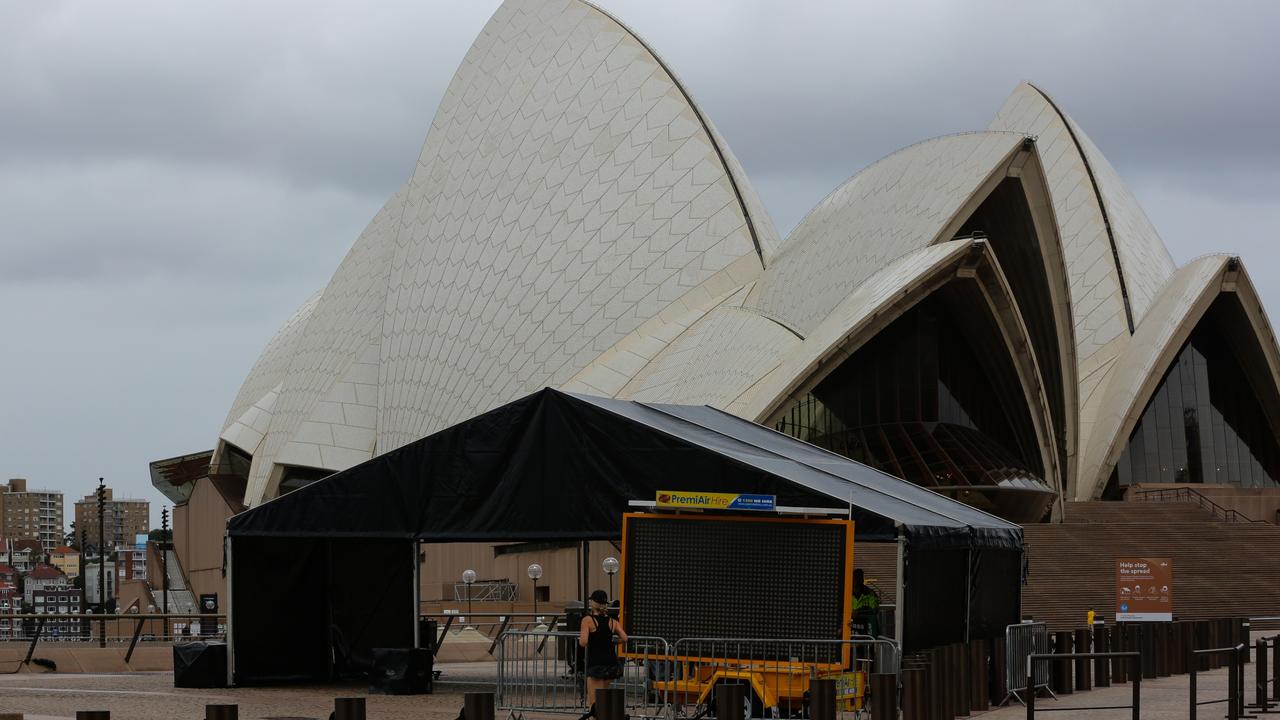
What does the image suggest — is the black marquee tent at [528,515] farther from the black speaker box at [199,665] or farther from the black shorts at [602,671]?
the black shorts at [602,671]

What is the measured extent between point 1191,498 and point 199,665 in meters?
31.3

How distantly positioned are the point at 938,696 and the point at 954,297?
28.5 metres

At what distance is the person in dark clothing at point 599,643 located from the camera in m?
11.3

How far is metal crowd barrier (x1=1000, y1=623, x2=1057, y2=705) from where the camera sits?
1524cm

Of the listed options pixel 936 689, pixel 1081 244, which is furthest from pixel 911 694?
pixel 1081 244

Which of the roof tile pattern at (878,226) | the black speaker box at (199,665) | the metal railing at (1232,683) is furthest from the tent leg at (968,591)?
the roof tile pattern at (878,226)

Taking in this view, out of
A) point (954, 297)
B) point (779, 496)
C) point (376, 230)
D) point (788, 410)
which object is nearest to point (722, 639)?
point (779, 496)

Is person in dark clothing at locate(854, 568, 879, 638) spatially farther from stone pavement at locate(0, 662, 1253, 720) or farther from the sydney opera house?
the sydney opera house

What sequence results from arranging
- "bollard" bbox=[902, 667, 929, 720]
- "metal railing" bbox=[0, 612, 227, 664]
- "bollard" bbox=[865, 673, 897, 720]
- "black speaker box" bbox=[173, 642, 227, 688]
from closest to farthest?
"bollard" bbox=[865, 673, 897, 720]
"bollard" bbox=[902, 667, 929, 720]
"black speaker box" bbox=[173, 642, 227, 688]
"metal railing" bbox=[0, 612, 227, 664]

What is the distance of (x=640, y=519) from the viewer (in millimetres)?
12281

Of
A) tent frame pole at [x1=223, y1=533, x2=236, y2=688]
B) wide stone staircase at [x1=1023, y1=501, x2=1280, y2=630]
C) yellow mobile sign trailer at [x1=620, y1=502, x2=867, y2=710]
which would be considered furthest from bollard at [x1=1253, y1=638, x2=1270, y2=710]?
wide stone staircase at [x1=1023, y1=501, x2=1280, y2=630]

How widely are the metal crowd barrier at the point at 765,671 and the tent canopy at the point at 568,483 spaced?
154 cm

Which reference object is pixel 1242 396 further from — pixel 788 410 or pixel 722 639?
pixel 722 639

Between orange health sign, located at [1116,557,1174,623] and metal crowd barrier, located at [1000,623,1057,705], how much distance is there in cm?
401
